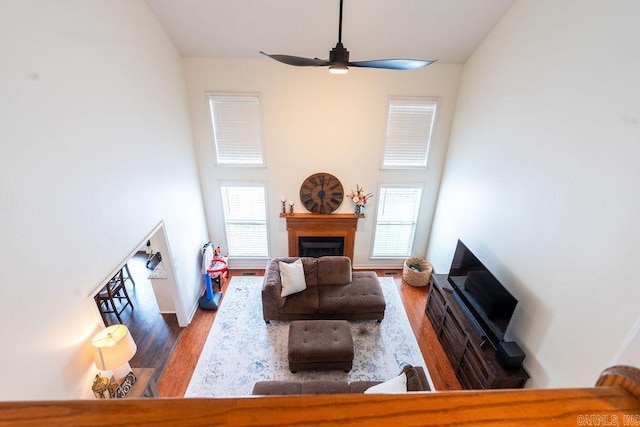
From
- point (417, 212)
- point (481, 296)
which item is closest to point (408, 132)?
point (417, 212)

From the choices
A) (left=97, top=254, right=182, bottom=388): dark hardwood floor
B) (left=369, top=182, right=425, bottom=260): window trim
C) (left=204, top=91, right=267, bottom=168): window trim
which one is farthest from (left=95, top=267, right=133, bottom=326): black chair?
(left=369, top=182, right=425, bottom=260): window trim

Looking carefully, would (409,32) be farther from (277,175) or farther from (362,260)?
(362,260)

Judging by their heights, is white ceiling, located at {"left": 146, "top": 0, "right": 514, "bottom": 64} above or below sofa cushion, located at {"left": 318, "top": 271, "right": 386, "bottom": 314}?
above

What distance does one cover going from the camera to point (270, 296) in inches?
175

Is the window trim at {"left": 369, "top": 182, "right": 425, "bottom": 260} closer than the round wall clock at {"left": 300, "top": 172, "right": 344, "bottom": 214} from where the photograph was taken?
No

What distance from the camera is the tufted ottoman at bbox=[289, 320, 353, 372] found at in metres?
3.70

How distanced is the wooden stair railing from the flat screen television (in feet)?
11.0

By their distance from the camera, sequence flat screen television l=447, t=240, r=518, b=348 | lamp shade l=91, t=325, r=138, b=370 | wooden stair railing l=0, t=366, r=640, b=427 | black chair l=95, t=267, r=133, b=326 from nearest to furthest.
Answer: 1. wooden stair railing l=0, t=366, r=640, b=427
2. lamp shade l=91, t=325, r=138, b=370
3. flat screen television l=447, t=240, r=518, b=348
4. black chair l=95, t=267, r=133, b=326

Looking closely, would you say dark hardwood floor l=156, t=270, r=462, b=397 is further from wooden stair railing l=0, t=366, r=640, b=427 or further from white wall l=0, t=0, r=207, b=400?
wooden stair railing l=0, t=366, r=640, b=427

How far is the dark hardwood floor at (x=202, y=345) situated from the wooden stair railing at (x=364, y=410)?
4097mm

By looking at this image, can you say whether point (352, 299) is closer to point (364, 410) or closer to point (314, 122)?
point (314, 122)

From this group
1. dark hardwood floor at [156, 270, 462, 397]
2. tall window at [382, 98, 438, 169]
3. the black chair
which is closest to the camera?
dark hardwood floor at [156, 270, 462, 397]

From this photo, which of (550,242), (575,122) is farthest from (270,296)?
(575,122)

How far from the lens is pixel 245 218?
573 centimetres
